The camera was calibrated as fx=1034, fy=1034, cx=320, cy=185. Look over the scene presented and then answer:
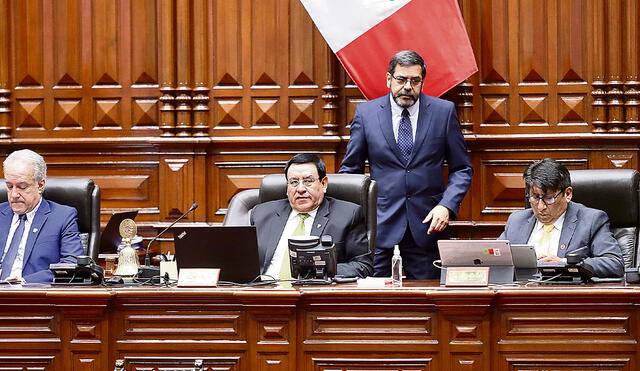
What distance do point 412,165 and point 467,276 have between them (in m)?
1.72

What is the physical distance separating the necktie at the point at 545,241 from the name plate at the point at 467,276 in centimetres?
88

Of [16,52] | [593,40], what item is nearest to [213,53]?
[16,52]

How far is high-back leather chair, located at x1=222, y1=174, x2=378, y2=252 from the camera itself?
4719 mm

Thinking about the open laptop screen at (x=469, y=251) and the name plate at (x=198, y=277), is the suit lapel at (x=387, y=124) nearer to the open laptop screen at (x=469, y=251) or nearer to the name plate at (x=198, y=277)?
the open laptop screen at (x=469, y=251)

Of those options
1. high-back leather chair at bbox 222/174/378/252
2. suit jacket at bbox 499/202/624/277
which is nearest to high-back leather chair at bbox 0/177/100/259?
high-back leather chair at bbox 222/174/378/252

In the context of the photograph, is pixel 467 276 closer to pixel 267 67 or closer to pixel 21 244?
pixel 21 244

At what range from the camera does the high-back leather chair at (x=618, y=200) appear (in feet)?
15.2

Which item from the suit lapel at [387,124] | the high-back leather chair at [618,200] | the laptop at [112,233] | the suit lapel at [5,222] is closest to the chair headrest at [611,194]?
the high-back leather chair at [618,200]

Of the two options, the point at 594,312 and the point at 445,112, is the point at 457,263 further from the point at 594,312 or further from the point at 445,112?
the point at 445,112

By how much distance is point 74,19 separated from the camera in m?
6.57

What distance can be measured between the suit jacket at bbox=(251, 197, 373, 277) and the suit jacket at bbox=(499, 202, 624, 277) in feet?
2.23

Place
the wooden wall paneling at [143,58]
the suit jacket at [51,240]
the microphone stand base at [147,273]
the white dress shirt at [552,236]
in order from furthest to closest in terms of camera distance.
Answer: the wooden wall paneling at [143,58] → the suit jacket at [51,240] → the white dress shirt at [552,236] → the microphone stand base at [147,273]

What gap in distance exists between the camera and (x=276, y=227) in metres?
4.73

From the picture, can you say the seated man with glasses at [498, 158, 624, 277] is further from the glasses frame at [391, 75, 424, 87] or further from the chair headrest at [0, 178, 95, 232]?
the chair headrest at [0, 178, 95, 232]
